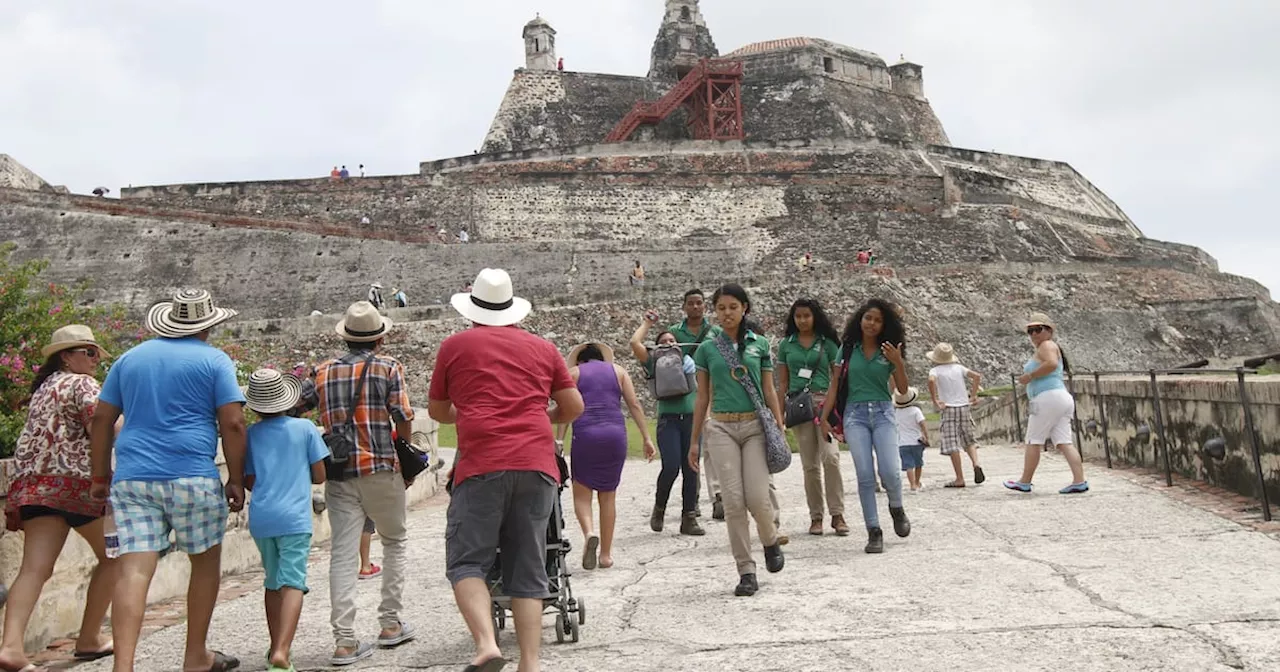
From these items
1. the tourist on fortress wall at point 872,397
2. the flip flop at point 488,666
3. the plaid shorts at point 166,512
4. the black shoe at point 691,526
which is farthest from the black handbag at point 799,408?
the plaid shorts at point 166,512

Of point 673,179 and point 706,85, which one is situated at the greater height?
point 706,85

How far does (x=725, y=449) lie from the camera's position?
5648 millimetres

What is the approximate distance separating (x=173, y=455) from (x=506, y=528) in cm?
135

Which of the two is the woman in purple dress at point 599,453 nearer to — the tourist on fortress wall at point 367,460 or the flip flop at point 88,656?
the tourist on fortress wall at point 367,460

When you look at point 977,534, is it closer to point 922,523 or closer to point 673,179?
point 922,523

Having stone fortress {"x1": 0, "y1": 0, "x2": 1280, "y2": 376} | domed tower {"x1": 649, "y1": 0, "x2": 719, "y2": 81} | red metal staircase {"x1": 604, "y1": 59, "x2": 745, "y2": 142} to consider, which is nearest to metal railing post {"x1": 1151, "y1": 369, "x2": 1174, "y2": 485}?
stone fortress {"x1": 0, "y1": 0, "x2": 1280, "y2": 376}

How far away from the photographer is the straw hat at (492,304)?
430cm

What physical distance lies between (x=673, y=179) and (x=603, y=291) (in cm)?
1009

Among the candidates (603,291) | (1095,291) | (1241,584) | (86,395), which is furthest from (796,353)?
(1095,291)

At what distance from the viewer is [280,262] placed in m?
26.5

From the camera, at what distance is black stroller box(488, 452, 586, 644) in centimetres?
448

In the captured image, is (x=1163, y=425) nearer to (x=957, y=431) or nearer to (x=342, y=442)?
(x=957, y=431)

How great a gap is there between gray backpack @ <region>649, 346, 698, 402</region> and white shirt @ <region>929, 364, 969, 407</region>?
3.56 metres

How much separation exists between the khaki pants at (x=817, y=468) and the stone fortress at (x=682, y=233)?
51.9ft
